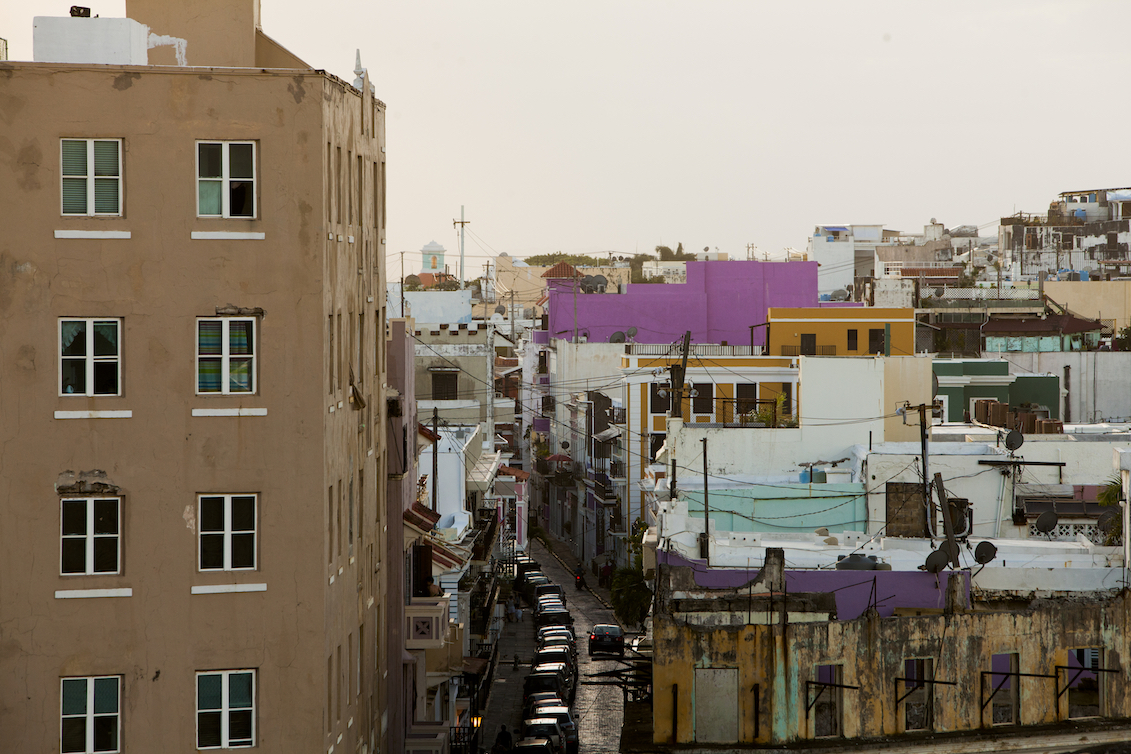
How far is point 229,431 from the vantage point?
838 inches

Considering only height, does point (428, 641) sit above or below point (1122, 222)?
below

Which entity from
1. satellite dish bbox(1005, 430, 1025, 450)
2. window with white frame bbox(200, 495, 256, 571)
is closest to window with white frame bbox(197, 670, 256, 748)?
window with white frame bbox(200, 495, 256, 571)

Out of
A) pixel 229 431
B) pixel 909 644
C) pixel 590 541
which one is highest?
pixel 229 431

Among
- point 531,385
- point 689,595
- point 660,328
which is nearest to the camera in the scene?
point 689,595

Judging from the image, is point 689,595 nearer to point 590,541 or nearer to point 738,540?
point 738,540

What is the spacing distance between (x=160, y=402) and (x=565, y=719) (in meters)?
21.2

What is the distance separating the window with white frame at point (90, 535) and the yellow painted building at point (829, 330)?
44.2 m

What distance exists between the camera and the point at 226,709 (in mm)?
21281

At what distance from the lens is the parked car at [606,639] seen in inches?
1914

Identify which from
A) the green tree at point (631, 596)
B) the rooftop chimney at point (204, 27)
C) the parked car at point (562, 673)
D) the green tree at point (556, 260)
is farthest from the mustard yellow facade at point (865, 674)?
the green tree at point (556, 260)

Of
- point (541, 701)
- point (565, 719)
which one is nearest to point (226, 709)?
point (565, 719)

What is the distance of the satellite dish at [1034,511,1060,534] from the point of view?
36000 millimetres

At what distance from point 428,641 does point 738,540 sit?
29.4ft

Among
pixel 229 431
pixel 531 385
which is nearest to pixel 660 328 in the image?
pixel 531 385
